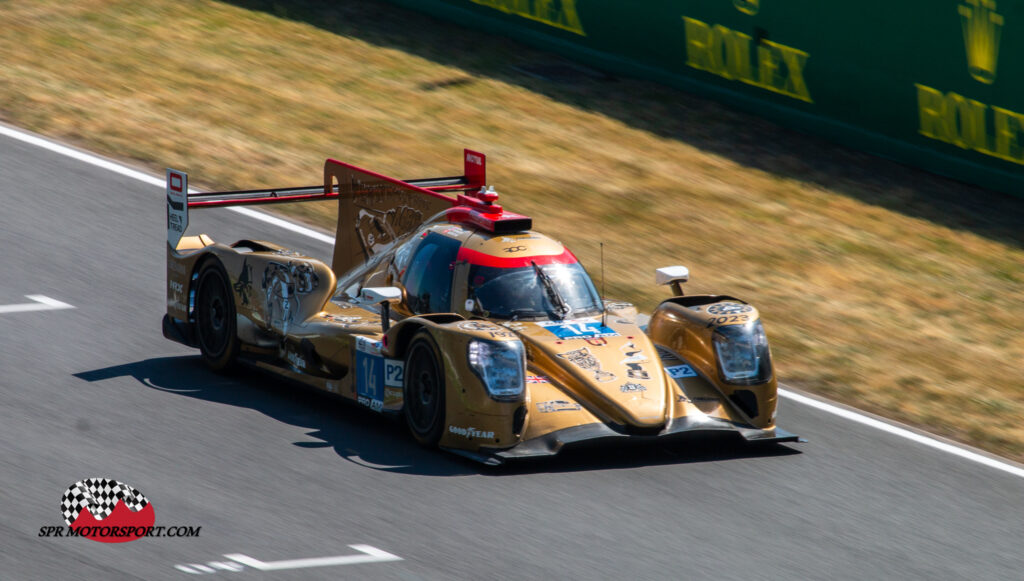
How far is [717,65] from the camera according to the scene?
62.2 ft

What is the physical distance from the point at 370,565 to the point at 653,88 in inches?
515

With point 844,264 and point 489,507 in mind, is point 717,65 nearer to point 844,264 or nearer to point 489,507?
point 844,264

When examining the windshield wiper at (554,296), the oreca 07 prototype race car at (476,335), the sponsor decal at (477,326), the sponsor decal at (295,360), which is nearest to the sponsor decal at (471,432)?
the oreca 07 prototype race car at (476,335)

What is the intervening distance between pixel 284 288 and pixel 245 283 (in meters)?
0.41

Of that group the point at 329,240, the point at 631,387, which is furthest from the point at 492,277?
the point at 329,240

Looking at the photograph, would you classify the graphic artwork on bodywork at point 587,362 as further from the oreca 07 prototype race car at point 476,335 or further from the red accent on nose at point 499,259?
the red accent on nose at point 499,259

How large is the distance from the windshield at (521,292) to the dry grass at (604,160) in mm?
2952

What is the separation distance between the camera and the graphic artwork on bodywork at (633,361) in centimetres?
946

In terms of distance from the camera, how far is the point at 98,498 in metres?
8.28

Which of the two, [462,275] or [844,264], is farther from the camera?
[844,264]

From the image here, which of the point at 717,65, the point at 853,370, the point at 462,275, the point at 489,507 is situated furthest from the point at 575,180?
the point at 489,507

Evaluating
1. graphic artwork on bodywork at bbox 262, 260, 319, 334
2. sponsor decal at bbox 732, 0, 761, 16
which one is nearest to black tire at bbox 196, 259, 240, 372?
graphic artwork on bodywork at bbox 262, 260, 319, 334

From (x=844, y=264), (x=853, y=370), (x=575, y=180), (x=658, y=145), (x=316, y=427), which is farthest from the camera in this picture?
(x=658, y=145)

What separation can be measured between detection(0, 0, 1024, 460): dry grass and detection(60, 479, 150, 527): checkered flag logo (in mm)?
6006
